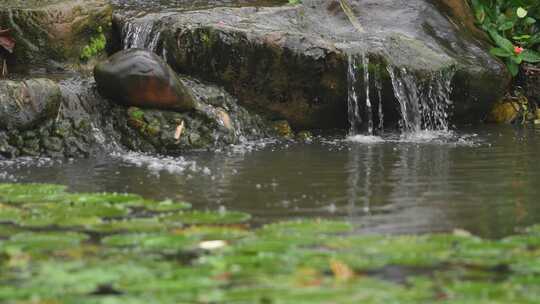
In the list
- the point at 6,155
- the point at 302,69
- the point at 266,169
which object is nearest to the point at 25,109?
the point at 6,155

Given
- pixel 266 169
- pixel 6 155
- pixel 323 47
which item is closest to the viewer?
pixel 266 169

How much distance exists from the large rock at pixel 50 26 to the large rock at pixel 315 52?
0.38 m

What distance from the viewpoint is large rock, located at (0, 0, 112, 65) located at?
1056cm

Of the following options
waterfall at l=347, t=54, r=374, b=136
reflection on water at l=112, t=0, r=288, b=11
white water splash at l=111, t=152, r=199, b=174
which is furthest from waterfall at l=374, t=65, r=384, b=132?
white water splash at l=111, t=152, r=199, b=174

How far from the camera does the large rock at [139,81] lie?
30.6 feet

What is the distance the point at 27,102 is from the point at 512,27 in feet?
22.2

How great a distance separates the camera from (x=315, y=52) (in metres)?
10.6

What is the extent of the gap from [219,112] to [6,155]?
2269mm

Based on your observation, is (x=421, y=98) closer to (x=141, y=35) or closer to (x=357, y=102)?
(x=357, y=102)

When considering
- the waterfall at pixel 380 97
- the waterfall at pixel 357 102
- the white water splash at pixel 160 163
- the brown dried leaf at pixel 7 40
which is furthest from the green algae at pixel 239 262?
the waterfall at pixel 380 97

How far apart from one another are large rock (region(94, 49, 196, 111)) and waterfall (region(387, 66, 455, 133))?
261 cm

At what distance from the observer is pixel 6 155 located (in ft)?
28.5

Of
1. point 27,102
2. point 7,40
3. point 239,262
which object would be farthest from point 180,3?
point 239,262

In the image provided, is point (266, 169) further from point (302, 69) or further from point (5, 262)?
point (5, 262)
